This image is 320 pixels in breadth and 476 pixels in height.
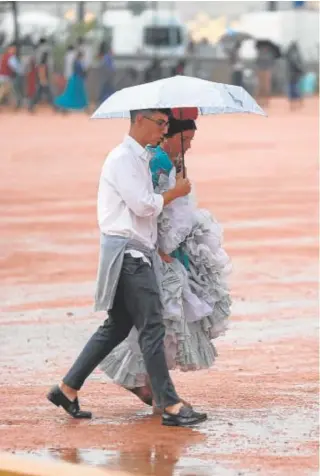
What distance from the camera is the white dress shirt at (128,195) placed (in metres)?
7.23

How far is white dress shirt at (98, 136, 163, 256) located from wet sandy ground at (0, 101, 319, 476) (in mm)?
987

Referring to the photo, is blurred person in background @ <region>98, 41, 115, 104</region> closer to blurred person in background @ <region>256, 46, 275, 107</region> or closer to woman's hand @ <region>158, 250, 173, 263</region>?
blurred person in background @ <region>256, 46, 275, 107</region>

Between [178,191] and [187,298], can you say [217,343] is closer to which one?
[187,298]

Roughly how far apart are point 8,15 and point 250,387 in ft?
153

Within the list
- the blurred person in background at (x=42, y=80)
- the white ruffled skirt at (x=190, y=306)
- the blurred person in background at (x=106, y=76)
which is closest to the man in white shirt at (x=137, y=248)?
the white ruffled skirt at (x=190, y=306)

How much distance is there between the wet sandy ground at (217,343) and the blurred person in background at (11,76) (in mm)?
16450

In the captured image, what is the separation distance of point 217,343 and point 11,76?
31.9 meters

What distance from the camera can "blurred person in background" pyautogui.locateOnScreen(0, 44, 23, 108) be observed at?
41094mm

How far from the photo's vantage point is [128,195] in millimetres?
→ 7215

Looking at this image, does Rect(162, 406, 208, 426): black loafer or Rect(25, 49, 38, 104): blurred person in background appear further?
Rect(25, 49, 38, 104): blurred person in background

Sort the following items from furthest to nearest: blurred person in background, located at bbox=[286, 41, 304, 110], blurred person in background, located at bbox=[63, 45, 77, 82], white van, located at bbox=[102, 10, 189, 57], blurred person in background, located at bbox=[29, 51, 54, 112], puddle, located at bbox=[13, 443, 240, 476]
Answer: white van, located at bbox=[102, 10, 189, 57]
blurred person in background, located at bbox=[286, 41, 304, 110]
blurred person in background, located at bbox=[63, 45, 77, 82]
blurred person in background, located at bbox=[29, 51, 54, 112]
puddle, located at bbox=[13, 443, 240, 476]

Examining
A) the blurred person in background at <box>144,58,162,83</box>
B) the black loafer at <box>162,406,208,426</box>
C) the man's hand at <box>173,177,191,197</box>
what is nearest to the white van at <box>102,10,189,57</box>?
the blurred person in background at <box>144,58,162,83</box>

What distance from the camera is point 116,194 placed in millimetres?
7297

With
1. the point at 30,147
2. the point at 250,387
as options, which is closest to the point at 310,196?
the point at 30,147
